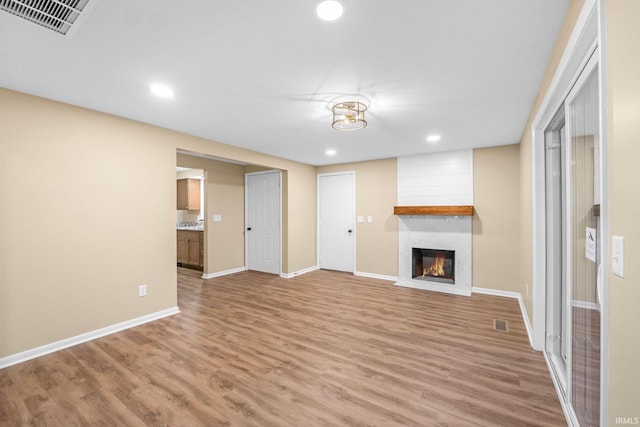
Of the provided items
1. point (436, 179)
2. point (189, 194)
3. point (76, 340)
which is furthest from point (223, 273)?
point (436, 179)

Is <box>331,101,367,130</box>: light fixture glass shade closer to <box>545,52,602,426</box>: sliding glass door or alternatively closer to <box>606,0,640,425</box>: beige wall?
<box>545,52,602,426</box>: sliding glass door

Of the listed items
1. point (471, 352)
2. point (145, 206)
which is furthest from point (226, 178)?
point (471, 352)

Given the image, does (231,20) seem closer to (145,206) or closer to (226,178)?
(145,206)

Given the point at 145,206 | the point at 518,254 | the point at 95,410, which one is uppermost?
the point at 145,206

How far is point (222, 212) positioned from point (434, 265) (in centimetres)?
438

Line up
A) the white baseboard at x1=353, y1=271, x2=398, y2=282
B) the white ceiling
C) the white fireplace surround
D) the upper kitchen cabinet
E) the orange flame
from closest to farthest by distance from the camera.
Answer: the white ceiling
the white fireplace surround
the orange flame
the white baseboard at x1=353, y1=271, x2=398, y2=282
the upper kitchen cabinet

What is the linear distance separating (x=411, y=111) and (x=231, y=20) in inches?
79.4

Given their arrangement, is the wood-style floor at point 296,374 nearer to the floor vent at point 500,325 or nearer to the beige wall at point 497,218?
the floor vent at point 500,325

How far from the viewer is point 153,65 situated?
2.04m

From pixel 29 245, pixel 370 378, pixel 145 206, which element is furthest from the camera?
pixel 145 206

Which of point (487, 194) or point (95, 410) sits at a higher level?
point (487, 194)

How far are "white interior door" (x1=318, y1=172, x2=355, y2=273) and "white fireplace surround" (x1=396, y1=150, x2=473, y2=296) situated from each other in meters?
1.08

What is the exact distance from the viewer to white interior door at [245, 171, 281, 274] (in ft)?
19.6

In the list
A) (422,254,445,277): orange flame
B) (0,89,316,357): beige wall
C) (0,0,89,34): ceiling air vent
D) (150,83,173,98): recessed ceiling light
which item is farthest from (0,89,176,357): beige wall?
(422,254,445,277): orange flame
